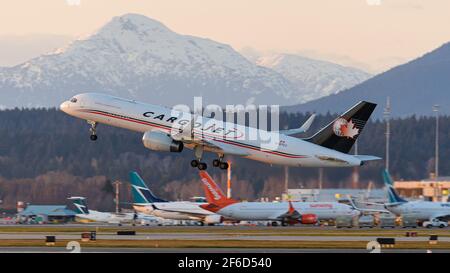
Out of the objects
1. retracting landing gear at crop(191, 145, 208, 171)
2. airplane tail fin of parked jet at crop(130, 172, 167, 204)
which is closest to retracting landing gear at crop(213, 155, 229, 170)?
retracting landing gear at crop(191, 145, 208, 171)

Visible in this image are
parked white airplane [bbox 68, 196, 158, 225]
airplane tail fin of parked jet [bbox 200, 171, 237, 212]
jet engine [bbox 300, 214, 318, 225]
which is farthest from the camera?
parked white airplane [bbox 68, 196, 158, 225]

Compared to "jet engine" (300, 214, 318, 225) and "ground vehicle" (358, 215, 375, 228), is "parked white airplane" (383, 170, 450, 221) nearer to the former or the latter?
"ground vehicle" (358, 215, 375, 228)

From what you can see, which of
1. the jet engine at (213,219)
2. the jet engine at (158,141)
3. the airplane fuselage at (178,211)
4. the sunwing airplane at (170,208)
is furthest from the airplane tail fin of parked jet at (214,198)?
the jet engine at (158,141)

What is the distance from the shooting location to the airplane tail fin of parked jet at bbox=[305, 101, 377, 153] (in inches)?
3750

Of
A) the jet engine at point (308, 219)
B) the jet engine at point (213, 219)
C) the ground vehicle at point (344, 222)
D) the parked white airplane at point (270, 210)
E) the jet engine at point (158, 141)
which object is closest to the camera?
the jet engine at point (158, 141)

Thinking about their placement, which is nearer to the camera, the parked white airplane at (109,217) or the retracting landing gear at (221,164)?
the retracting landing gear at (221,164)

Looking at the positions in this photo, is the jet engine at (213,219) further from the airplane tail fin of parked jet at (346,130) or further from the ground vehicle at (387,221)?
the airplane tail fin of parked jet at (346,130)

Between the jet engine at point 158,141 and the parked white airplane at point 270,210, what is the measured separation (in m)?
33.3

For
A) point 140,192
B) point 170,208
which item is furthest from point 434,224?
point 140,192

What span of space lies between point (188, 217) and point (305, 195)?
3514 centimetres

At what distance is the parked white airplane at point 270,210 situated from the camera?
134 metres

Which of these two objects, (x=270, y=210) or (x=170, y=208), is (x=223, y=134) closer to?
(x=270, y=210)

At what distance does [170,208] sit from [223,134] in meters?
48.4
